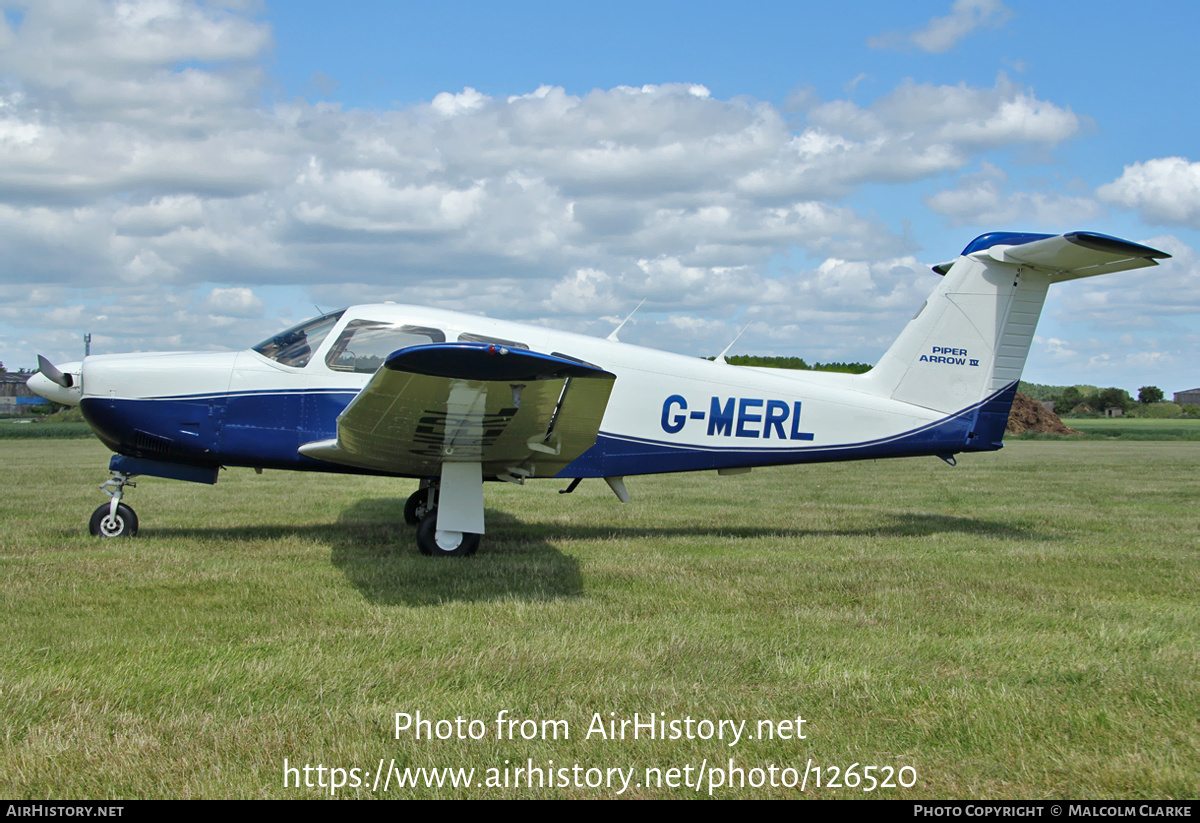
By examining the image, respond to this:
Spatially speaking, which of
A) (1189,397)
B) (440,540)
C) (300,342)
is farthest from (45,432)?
(1189,397)

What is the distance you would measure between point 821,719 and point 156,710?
2.66m

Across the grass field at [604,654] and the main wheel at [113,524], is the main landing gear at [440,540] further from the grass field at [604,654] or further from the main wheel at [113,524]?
the main wheel at [113,524]

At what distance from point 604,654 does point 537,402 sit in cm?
209

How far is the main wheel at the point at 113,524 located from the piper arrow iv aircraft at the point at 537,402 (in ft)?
0.06

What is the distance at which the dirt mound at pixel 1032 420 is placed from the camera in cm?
4916

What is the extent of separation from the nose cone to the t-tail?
7.38 metres

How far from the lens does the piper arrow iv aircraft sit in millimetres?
6082

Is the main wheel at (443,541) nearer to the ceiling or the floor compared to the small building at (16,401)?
nearer to the ceiling

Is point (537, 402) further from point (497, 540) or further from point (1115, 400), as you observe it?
point (1115, 400)

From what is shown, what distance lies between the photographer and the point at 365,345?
23.5 ft

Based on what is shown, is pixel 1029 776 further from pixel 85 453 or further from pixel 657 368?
pixel 85 453

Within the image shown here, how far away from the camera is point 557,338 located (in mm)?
7566

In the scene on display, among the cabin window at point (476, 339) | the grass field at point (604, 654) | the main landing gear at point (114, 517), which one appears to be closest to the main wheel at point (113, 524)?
the main landing gear at point (114, 517)

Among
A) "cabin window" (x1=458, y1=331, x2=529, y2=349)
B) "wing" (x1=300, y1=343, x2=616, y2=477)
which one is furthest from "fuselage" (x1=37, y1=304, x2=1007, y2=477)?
"wing" (x1=300, y1=343, x2=616, y2=477)
